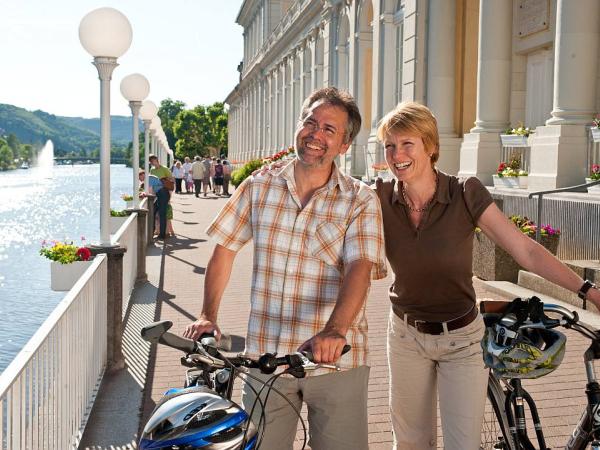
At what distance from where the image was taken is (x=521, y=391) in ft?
12.3

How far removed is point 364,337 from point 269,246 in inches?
21.5

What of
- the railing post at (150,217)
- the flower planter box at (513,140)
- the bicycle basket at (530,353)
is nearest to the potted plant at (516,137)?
the flower planter box at (513,140)

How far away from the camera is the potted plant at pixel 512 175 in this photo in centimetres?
1498

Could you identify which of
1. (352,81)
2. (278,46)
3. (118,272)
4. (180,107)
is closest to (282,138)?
(278,46)

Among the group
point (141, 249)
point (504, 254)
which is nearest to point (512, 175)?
point (504, 254)

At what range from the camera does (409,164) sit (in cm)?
363

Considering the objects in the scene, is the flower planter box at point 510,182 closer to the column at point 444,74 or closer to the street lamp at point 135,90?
the column at point 444,74

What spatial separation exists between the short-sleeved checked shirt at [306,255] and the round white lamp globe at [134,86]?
504 inches

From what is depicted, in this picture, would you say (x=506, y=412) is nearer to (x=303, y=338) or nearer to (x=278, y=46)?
(x=303, y=338)

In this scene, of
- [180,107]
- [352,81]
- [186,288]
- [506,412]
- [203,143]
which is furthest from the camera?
[180,107]

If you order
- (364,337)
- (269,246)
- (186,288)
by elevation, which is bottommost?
(186,288)

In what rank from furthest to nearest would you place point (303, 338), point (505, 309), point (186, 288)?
point (186, 288), point (505, 309), point (303, 338)

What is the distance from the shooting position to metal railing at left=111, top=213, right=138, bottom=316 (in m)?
9.76

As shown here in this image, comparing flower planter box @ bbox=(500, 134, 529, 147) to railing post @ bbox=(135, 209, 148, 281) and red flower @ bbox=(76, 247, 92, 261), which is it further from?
red flower @ bbox=(76, 247, 92, 261)
